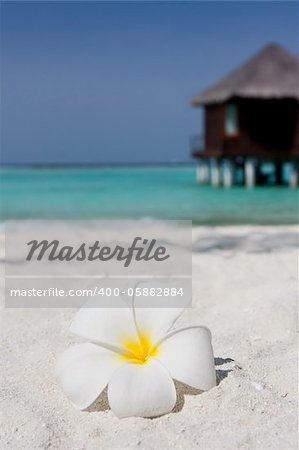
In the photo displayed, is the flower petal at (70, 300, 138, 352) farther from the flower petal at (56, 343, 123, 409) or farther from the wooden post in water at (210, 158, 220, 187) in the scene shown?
the wooden post in water at (210, 158, 220, 187)

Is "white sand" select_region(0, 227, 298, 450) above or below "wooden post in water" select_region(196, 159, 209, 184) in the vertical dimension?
above

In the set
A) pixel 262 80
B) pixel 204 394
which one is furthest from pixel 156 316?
pixel 262 80

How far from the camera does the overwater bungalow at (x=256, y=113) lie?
66.2 feet

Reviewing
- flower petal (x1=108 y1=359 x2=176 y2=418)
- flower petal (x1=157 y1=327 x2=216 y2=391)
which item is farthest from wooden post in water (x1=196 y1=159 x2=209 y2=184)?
flower petal (x1=108 y1=359 x2=176 y2=418)

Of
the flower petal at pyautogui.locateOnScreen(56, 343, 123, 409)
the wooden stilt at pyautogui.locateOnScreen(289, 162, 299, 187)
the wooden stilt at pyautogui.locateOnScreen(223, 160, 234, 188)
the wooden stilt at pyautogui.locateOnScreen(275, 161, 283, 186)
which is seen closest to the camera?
the flower petal at pyautogui.locateOnScreen(56, 343, 123, 409)

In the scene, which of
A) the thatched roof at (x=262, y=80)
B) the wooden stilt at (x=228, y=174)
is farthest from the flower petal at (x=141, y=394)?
the wooden stilt at (x=228, y=174)

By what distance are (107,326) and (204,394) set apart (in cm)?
36

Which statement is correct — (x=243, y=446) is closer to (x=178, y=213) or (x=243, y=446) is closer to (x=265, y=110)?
(x=178, y=213)

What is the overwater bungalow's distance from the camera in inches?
794

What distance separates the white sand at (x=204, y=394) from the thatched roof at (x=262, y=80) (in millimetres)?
17494

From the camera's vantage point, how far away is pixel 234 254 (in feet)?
13.6

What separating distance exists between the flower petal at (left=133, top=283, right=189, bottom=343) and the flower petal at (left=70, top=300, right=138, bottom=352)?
0.03 m

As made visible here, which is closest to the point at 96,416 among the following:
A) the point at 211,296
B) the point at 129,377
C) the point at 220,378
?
the point at 129,377

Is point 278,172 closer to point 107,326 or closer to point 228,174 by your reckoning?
point 228,174
